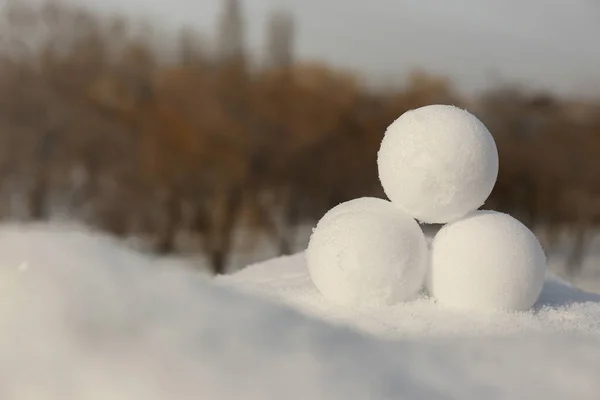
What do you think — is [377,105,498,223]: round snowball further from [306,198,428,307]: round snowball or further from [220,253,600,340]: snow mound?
[220,253,600,340]: snow mound

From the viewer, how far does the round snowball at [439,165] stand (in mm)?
1855

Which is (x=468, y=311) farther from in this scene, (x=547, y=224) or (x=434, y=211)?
(x=547, y=224)

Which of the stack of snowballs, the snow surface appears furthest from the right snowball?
the snow surface

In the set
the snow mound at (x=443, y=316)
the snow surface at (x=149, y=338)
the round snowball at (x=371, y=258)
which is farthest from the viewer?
the round snowball at (x=371, y=258)

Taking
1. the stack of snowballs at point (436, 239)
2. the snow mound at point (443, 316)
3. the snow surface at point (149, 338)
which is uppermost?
the snow surface at point (149, 338)

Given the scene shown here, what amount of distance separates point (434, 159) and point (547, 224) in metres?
5.35

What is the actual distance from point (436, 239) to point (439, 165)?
219 millimetres

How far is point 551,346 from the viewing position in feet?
4.17

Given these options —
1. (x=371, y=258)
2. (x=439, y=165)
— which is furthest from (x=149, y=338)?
(x=439, y=165)

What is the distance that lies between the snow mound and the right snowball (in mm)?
38

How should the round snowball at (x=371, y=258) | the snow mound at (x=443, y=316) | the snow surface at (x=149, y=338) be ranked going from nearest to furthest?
the snow surface at (x=149, y=338)
the snow mound at (x=443, y=316)
the round snowball at (x=371, y=258)

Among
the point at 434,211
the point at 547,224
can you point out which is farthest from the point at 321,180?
the point at 434,211

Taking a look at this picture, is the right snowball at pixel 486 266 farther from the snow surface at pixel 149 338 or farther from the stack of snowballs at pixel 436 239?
the snow surface at pixel 149 338

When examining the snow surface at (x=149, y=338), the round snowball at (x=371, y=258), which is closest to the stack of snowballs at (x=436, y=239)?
the round snowball at (x=371, y=258)
